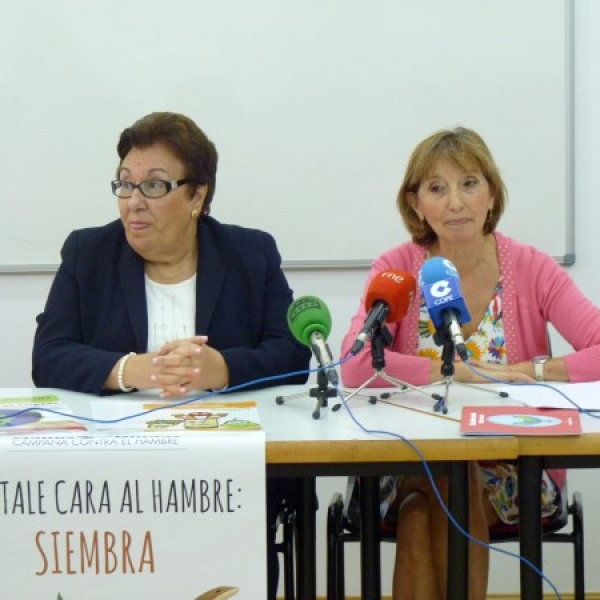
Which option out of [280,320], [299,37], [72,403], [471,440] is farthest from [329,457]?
[299,37]

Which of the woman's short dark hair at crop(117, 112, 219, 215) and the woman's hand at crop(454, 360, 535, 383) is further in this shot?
the woman's short dark hair at crop(117, 112, 219, 215)

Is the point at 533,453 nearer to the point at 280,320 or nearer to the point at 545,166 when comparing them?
the point at 280,320

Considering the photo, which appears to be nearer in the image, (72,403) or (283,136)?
(72,403)

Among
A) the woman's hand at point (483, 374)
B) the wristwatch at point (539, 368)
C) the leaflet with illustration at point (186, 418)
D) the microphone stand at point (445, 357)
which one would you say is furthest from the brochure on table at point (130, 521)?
the wristwatch at point (539, 368)

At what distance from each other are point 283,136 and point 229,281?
2.83 ft

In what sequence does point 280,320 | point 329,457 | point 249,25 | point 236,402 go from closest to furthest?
point 329,457 < point 236,402 < point 280,320 < point 249,25

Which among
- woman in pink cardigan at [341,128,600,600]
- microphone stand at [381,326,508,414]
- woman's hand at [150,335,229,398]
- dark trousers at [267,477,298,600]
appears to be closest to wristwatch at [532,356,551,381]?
woman in pink cardigan at [341,128,600,600]

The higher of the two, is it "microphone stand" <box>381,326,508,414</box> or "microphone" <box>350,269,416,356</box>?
"microphone" <box>350,269,416,356</box>

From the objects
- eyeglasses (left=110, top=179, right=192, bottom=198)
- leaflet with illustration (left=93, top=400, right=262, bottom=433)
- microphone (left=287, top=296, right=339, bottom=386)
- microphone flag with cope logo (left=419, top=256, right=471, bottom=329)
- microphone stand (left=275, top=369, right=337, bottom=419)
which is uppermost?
eyeglasses (left=110, top=179, right=192, bottom=198)

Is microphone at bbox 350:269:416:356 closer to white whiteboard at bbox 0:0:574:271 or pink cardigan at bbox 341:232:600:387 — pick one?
pink cardigan at bbox 341:232:600:387

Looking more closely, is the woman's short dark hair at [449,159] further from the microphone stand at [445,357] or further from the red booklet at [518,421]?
the red booklet at [518,421]

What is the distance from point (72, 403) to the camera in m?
2.27

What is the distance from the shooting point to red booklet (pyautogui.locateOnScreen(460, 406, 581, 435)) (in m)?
1.90

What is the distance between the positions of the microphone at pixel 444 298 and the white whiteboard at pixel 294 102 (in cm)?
135
